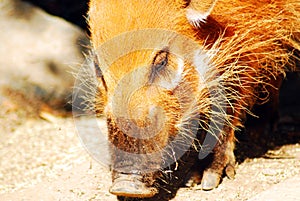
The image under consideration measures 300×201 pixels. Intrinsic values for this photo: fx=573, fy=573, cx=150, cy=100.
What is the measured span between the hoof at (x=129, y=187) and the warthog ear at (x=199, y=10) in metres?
1.02

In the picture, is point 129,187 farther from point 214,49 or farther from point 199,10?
point 199,10

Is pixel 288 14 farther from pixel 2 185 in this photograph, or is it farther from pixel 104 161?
pixel 2 185

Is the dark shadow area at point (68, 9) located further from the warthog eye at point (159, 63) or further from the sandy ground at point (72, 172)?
the warthog eye at point (159, 63)

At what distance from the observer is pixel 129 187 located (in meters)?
3.36

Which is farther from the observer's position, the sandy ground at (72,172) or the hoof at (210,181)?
the hoof at (210,181)

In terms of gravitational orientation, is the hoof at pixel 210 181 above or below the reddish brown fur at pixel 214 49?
below

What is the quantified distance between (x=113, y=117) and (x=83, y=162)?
1.25m

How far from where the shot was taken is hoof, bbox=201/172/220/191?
3.88 meters

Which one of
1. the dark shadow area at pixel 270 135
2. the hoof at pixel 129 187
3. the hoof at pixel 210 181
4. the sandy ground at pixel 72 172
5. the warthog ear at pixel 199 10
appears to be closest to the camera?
the hoof at pixel 129 187

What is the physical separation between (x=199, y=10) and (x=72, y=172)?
63.8 inches

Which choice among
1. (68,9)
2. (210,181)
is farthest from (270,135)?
(68,9)

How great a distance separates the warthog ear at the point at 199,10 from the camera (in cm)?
348

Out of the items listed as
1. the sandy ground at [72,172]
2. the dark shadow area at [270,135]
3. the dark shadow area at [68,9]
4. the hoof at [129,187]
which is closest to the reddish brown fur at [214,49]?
the hoof at [129,187]

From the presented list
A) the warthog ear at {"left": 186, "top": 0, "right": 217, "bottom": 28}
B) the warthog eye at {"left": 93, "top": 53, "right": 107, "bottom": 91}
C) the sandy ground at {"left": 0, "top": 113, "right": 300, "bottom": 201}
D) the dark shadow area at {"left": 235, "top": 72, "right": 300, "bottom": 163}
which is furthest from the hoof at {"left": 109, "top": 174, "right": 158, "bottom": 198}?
the dark shadow area at {"left": 235, "top": 72, "right": 300, "bottom": 163}
